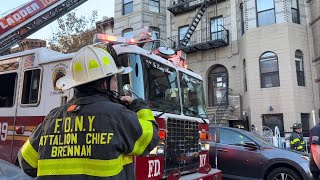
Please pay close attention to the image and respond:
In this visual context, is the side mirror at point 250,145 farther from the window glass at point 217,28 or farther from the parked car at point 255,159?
the window glass at point 217,28

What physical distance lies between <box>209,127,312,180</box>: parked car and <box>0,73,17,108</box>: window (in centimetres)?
453

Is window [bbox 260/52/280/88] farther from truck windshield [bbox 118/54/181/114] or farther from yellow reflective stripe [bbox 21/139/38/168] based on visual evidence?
yellow reflective stripe [bbox 21/139/38/168]

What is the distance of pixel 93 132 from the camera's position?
78.4 inches

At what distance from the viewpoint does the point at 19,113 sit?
18.5 ft

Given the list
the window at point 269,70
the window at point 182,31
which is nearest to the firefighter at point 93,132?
the window at point 269,70

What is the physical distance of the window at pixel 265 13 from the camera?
17.8 metres

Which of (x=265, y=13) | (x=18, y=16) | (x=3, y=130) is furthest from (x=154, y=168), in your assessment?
(x=265, y=13)

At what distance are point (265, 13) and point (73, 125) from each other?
57.4 feet

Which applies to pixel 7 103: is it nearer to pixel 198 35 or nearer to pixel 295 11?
pixel 198 35

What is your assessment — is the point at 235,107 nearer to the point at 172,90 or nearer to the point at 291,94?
the point at 291,94

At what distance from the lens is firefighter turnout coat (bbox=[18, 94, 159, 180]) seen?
1.94 m

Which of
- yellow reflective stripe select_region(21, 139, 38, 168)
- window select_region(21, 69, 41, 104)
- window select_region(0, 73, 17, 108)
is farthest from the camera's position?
window select_region(0, 73, 17, 108)

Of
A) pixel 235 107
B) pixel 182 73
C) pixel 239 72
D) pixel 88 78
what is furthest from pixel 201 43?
pixel 88 78

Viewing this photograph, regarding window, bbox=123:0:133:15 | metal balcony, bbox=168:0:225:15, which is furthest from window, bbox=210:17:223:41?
window, bbox=123:0:133:15
